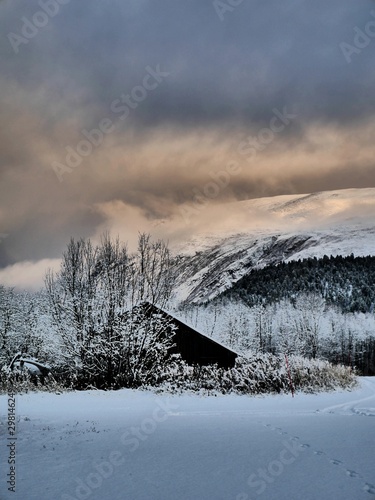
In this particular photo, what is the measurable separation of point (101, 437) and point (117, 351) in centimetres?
1401

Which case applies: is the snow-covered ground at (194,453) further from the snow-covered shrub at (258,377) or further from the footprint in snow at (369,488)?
the snow-covered shrub at (258,377)

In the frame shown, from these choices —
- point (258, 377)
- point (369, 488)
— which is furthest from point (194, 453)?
point (258, 377)

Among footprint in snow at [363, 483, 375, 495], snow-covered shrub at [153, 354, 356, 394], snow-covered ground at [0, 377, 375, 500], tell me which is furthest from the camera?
snow-covered shrub at [153, 354, 356, 394]

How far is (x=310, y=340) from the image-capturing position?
84438mm

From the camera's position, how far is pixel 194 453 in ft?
30.9

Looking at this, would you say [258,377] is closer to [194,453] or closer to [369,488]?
[194,453]

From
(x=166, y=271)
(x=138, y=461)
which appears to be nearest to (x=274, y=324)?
(x=166, y=271)

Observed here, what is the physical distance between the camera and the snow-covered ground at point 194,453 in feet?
21.9

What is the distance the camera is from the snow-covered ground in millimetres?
6684

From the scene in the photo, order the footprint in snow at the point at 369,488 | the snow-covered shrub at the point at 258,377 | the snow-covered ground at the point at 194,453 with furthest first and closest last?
the snow-covered shrub at the point at 258,377 → the snow-covered ground at the point at 194,453 → the footprint in snow at the point at 369,488

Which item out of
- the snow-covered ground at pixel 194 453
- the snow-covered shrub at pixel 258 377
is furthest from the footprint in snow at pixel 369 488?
the snow-covered shrub at pixel 258 377

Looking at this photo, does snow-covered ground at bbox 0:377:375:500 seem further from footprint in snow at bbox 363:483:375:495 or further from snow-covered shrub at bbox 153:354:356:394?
snow-covered shrub at bbox 153:354:356:394

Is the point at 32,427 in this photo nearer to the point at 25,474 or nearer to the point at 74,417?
the point at 74,417

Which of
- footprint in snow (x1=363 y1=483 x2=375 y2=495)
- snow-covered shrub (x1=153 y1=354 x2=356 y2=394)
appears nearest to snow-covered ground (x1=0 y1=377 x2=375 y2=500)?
footprint in snow (x1=363 y1=483 x2=375 y2=495)
